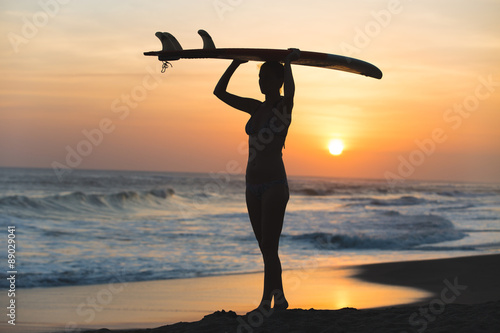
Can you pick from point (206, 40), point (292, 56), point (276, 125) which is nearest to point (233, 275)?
point (276, 125)

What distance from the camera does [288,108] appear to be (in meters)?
4.85

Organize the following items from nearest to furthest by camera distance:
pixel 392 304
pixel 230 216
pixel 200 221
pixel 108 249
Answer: pixel 392 304 → pixel 108 249 → pixel 200 221 → pixel 230 216

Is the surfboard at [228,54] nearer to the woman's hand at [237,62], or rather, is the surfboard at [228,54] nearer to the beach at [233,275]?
the woman's hand at [237,62]

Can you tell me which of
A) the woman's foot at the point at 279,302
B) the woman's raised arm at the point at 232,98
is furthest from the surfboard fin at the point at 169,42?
the woman's foot at the point at 279,302

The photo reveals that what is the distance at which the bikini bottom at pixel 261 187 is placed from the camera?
495 centimetres

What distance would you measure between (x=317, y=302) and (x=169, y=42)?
4.55 metres

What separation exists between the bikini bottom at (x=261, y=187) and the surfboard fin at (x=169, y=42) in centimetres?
135

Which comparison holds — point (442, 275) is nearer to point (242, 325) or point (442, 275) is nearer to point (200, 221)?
point (242, 325)

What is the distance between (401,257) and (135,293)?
290 inches

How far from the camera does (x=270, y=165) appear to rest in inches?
195

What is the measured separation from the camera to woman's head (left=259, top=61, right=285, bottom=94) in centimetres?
503

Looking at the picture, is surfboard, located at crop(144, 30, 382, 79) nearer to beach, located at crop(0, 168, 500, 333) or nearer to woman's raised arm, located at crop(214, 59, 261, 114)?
woman's raised arm, located at crop(214, 59, 261, 114)

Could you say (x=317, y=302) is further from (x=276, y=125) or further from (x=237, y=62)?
(x=237, y=62)

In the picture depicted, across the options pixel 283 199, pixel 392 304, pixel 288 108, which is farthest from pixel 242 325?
pixel 392 304
